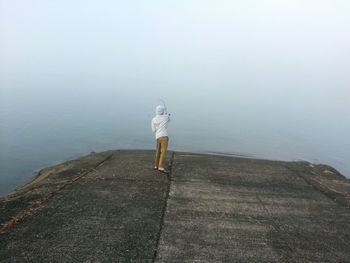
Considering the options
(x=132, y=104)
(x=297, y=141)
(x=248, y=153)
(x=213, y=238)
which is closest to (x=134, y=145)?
(x=248, y=153)

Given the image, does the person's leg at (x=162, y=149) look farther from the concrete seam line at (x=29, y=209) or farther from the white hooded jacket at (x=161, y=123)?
the concrete seam line at (x=29, y=209)

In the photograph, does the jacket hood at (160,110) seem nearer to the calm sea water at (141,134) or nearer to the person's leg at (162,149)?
the person's leg at (162,149)

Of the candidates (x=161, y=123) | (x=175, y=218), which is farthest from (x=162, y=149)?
(x=175, y=218)

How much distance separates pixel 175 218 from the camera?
22.5ft

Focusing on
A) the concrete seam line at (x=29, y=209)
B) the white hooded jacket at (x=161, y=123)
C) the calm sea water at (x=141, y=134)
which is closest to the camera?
the concrete seam line at (x=29, y=209)

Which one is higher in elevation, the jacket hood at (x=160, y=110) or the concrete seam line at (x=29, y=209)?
the jacket hood at (x=160, y=110)

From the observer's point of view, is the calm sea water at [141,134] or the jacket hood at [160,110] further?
the calm sea water at [141,134]

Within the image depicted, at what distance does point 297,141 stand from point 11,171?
2368 centimetres

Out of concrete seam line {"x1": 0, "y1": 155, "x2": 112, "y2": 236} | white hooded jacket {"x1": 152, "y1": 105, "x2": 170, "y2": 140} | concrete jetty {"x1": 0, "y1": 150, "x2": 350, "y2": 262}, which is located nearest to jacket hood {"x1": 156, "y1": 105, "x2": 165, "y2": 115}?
white hooded jacket {"x1": 152, "y1": 105, "x2": 170, "y2": 140}

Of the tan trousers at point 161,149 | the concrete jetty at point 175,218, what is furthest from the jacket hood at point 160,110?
the concrete jetty at point 175,218

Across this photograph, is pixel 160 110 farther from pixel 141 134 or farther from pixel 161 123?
pixel 141 134

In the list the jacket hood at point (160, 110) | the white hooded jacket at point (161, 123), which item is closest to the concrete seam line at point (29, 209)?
the white hooded jacket at point (161, 123)

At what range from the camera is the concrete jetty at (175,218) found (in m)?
5.65

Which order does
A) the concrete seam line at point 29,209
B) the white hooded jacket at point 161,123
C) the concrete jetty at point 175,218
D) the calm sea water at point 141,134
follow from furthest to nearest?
the calm sea water at point 141,134, the white hooded jacket at point 161,123, the concrete seam line at point 29,209, the concrete jetty at point 175,218
